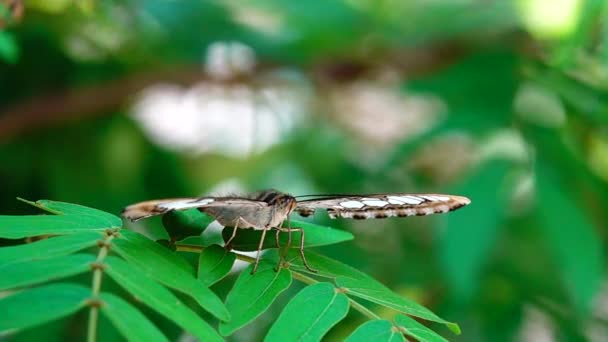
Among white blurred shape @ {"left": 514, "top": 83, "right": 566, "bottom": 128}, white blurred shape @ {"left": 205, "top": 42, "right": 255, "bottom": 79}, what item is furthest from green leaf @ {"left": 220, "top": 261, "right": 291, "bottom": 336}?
white blurred shape @ {"left": 205, "top": 42, "right": 255, "bottom": 79}

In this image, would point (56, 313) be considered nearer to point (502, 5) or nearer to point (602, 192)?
point (602, 192)

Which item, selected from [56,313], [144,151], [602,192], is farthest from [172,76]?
[56,313]

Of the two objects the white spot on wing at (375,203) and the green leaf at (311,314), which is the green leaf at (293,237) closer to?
the white spot on wing at (375,203)

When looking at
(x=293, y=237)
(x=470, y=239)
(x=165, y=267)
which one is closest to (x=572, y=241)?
(x=470, y=239)

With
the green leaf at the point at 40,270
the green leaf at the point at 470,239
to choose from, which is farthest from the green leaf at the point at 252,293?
the green leaf at the point at 470,239

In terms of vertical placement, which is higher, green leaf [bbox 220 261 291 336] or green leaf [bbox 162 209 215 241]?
green leaf [bbox 162 209 215 241]

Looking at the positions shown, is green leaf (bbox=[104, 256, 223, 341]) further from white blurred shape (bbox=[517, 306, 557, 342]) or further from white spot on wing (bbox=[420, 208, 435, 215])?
white blurred shape (bbox=[517, 306, 557, 342])

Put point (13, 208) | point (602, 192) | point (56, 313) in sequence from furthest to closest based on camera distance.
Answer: point (13, 208), point (602, 192), point (56, 313)
